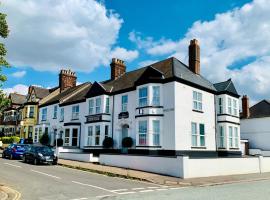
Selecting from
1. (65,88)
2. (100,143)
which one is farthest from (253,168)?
(65,88)

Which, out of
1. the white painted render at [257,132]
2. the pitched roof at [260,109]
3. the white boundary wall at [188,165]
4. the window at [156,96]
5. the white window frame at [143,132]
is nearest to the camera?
the white boundary wall at [188,165]

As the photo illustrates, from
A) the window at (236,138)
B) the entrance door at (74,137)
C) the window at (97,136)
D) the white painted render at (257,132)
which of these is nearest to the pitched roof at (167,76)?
the window at (97,136)

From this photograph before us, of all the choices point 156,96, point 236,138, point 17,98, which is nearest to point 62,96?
point 156,96

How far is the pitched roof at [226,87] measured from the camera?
106ft

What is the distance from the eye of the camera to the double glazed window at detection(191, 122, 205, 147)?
1126 inches

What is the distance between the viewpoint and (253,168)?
27.0 metres

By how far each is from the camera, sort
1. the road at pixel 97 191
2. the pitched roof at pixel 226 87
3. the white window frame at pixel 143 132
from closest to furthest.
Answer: the road at pixel 97 191
the white window frame at pixel 143 132
the pitched roof at pixel 226 87

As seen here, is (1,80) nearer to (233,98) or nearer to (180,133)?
(180,133)

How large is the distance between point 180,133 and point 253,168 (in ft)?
22.8

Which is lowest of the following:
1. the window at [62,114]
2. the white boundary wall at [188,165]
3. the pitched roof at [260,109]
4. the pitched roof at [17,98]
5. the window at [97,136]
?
the white boundary wall at [188,165]

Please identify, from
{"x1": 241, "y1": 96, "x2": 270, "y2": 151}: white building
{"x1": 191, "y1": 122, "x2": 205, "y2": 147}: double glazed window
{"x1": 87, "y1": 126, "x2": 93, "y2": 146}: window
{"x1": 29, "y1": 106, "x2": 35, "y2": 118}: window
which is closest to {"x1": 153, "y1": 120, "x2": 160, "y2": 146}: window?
{"x1": 191, "y1": 122, "x2": 205, "y2": 147}: double glazed window

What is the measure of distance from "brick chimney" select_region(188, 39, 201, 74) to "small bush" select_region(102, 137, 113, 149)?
36.2ft

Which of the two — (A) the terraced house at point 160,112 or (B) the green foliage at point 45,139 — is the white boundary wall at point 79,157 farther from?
(B) the green foliage at point 45,139

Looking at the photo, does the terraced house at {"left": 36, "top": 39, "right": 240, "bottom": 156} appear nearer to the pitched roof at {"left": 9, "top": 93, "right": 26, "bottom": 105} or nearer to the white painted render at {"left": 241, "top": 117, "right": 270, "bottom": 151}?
the white painted render at {"left": 241, "top": 117, "right": 270, "bottom": 151}
